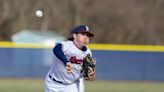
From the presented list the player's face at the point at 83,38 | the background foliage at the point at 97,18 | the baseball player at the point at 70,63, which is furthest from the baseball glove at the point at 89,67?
the background foliage at the point at 97,18

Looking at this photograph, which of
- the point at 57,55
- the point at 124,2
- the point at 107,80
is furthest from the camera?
the point at 124,2

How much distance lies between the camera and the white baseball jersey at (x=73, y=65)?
532 centimetres

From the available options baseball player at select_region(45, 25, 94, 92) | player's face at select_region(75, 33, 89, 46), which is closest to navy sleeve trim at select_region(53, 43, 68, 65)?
baseball player at select_region(45, 25, 94, 92)

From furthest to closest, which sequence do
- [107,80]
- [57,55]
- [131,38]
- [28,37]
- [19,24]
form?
[131,38]
[19,24]
[28,37]
[107,80]
[57,55]

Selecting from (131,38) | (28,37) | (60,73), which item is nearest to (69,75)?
(60,73)

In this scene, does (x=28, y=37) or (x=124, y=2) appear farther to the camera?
(x=124, y=2)

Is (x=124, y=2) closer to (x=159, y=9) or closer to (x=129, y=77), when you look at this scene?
(x=159, y=9)

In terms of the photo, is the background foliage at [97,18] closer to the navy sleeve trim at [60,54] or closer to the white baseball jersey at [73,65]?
the white baseball jersey at [73,65]

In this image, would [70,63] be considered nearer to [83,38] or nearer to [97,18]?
[83,38]

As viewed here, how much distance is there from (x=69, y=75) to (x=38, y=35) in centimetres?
1592

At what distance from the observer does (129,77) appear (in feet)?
49.4

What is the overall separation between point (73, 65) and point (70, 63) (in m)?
0.12

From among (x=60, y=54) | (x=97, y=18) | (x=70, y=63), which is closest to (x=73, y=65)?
(x=70, y=63)

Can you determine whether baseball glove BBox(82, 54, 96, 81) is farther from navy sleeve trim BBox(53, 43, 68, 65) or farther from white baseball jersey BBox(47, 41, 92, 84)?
navy sleeve trim BBox(53, 43, 68, 65)
